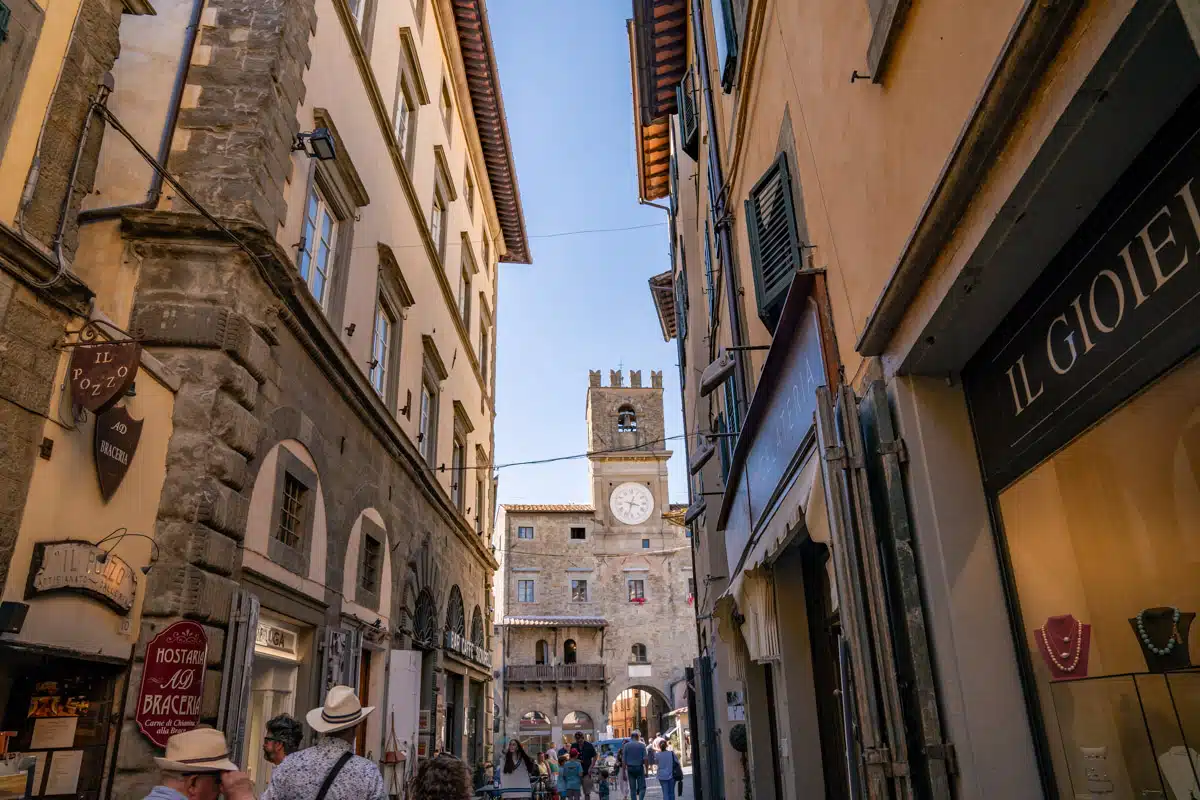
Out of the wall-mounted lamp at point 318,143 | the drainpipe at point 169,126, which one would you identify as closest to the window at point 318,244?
the wall-mounted lamp at point 318,143

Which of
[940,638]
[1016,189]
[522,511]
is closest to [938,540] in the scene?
[940,638]

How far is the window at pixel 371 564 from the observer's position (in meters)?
10.1

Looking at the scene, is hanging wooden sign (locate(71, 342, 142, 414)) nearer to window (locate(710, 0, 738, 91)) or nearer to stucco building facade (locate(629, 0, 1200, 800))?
stucco building facade (locate(629, 0, 1200, 800))

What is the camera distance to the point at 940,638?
3107 mm

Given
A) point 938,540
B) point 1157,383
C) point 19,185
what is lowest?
point 938,540

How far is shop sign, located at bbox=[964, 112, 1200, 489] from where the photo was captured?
6.84 ft

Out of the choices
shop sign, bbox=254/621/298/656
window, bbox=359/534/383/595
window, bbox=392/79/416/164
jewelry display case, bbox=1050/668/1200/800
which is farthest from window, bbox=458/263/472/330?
jewelry display case, bbox=1050/668/1200/800

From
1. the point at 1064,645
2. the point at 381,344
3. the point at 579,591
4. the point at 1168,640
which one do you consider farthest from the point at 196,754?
the point at 579,591

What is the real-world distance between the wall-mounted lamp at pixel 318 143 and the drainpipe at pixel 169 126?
3.56ft

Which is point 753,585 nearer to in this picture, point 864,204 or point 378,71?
point 864,204

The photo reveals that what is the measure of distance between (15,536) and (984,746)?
16.5 feet

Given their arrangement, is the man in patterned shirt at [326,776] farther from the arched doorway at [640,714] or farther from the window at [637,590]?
the arched doorway at [640,714]

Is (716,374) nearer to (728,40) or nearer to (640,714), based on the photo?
(728,40)

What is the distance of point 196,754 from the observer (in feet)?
11.6
